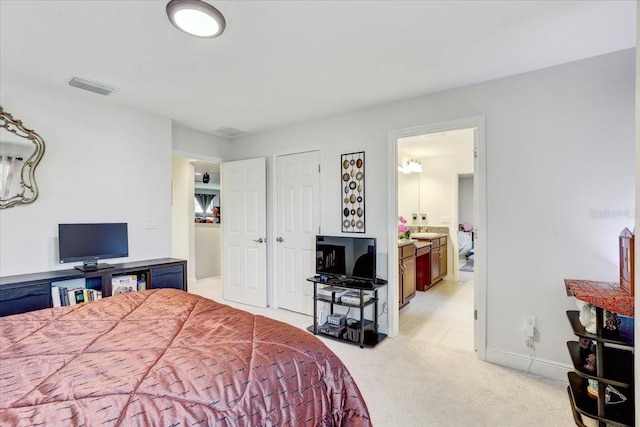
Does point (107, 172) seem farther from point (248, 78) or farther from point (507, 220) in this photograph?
point (507, 220)

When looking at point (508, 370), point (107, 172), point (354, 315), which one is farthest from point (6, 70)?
point (508, 370)

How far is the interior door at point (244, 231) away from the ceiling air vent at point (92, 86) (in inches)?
69.7

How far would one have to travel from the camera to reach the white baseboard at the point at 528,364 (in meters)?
2.38

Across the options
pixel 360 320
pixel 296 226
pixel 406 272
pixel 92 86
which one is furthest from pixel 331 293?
pixel 92 86

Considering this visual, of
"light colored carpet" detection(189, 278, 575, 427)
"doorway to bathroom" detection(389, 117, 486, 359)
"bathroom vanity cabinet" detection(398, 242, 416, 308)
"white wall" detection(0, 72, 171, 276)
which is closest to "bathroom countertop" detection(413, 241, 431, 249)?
"bathroom vanity cabinet" detection(398, 242, 416, 308)

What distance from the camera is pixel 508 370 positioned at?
2521mm

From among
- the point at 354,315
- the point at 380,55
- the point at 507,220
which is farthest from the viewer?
the point at 354,315

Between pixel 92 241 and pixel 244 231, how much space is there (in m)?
1.81

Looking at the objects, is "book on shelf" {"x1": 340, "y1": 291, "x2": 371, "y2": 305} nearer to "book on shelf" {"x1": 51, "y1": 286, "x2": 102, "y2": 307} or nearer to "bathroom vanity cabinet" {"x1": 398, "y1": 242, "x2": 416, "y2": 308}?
"bathroom vanity cabinet" {"x1": 398, "y1": 242, "x2": 416, "y2": 308}

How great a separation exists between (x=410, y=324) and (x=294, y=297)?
1.42 meters

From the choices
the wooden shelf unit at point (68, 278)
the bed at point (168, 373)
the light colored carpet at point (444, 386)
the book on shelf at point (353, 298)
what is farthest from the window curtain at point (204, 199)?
the bed at point (168, 373)

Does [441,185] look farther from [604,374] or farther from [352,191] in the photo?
[604,374]

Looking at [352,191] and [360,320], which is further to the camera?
[352,191]

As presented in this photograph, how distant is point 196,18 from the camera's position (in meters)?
1.74
